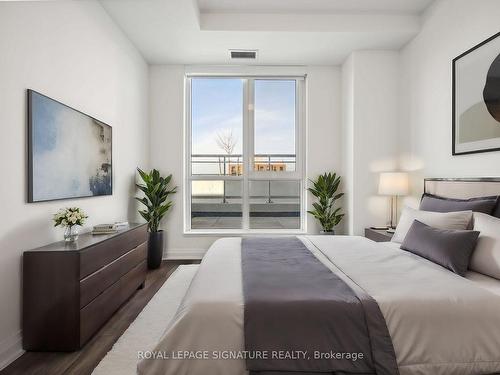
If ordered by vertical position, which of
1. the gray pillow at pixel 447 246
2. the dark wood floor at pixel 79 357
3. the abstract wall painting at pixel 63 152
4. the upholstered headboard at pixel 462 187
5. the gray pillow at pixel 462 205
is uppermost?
the abstract wall painting at pixel 63 152

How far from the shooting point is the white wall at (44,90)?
206cm

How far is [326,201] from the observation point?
4754mm

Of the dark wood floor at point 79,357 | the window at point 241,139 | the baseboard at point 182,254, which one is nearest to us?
the dark wood floor at point 79,357

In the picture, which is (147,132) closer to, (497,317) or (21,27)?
(21,27)

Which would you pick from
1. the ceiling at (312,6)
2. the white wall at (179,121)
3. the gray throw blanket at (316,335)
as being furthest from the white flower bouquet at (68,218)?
the ceiling at (312,6)

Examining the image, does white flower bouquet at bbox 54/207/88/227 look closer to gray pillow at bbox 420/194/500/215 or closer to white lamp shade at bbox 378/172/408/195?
gray pillow at bbox 420/194/500/215

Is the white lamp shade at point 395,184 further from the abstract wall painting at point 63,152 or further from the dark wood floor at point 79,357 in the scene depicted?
the abstract wall painting at point 63,152

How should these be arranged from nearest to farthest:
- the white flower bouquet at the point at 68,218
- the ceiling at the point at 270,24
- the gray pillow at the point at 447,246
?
the gray pillow at the point at 447,246
the white flower bouquet at the point at 68,218
the ceiling at the point at 270,24

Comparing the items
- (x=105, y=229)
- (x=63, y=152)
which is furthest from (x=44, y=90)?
(x=105, y=229)

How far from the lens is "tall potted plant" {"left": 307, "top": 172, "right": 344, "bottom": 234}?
4.73 metres

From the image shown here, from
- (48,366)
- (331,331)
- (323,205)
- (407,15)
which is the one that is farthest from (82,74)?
(407,15)

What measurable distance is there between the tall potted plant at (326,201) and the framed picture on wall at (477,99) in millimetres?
1777

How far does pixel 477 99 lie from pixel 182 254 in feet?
13.1

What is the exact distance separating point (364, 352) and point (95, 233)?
2333mm
